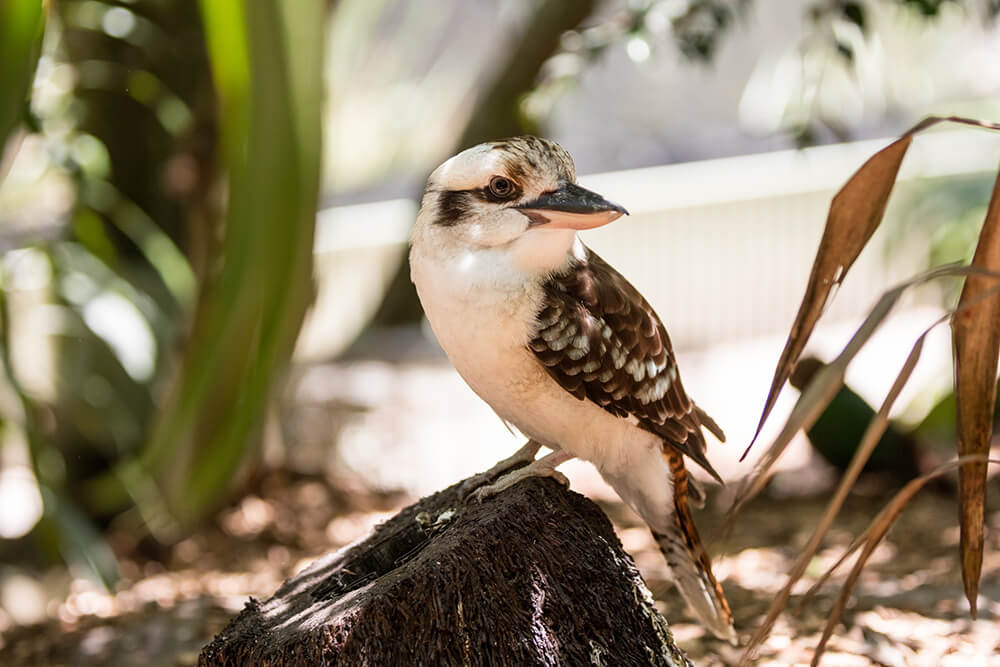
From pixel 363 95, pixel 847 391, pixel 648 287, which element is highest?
pixel 363 95

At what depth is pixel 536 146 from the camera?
6.18 feet

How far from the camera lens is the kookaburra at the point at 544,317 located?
6.17 feet

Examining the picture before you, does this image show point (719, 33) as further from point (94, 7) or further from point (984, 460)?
point (94, 7)

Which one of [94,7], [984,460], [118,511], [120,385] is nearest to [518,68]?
[94,7]

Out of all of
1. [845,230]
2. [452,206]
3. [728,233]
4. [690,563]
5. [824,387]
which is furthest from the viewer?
[728,233]

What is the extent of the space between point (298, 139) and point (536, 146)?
1.37ft

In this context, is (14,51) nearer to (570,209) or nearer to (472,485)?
(570,209)

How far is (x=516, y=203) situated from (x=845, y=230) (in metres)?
0.57

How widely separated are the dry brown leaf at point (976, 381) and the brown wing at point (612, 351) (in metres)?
0.57

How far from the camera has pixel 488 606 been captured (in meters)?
1.69

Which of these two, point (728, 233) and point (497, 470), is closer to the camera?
point (497, 470)

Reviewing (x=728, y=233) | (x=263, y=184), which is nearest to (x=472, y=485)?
(x=263, y=184)

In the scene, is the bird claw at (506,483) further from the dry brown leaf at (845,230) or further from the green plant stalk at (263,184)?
the dry brown leaf at (845,230)

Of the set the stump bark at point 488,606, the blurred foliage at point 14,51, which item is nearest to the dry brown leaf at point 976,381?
the stump bark at point 488,606
